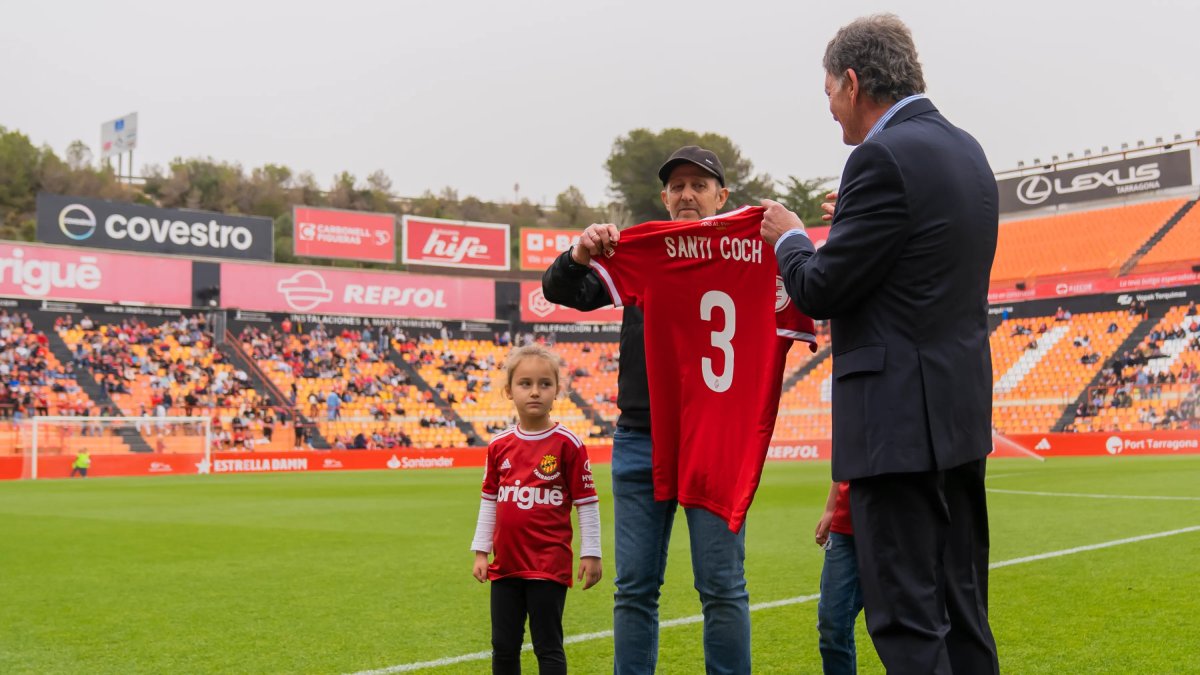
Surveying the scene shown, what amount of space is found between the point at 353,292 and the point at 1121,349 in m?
27.7

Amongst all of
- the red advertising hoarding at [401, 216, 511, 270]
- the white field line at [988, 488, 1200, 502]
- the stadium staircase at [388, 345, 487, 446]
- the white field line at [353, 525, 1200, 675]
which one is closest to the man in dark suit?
the white field line at [353, 525, 1200, 675]

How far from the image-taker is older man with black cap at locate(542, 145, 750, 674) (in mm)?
3809

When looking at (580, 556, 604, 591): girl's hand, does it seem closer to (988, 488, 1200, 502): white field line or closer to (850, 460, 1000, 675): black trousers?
(850, 460, 1000, 675): black trousers

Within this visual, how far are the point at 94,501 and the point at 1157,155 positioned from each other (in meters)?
45.1

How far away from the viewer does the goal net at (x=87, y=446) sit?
28344 millimetres

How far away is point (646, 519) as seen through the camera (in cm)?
400

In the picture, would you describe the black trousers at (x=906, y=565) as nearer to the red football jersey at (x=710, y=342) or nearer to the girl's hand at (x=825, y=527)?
the red football jersey at (x=710, y=342)

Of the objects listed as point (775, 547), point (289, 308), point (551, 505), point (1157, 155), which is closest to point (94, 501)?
point (775, 547)

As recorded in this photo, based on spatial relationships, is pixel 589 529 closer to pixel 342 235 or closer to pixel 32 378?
pixel 32 378

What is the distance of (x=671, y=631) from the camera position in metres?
6.12

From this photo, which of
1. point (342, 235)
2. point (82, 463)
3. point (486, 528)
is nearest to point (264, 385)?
point (342, 235)

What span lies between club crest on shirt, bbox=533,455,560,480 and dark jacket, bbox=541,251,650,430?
0.35m

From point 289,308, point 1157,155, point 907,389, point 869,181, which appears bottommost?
point 907,389

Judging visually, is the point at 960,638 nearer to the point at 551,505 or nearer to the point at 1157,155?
the point at 551,505
